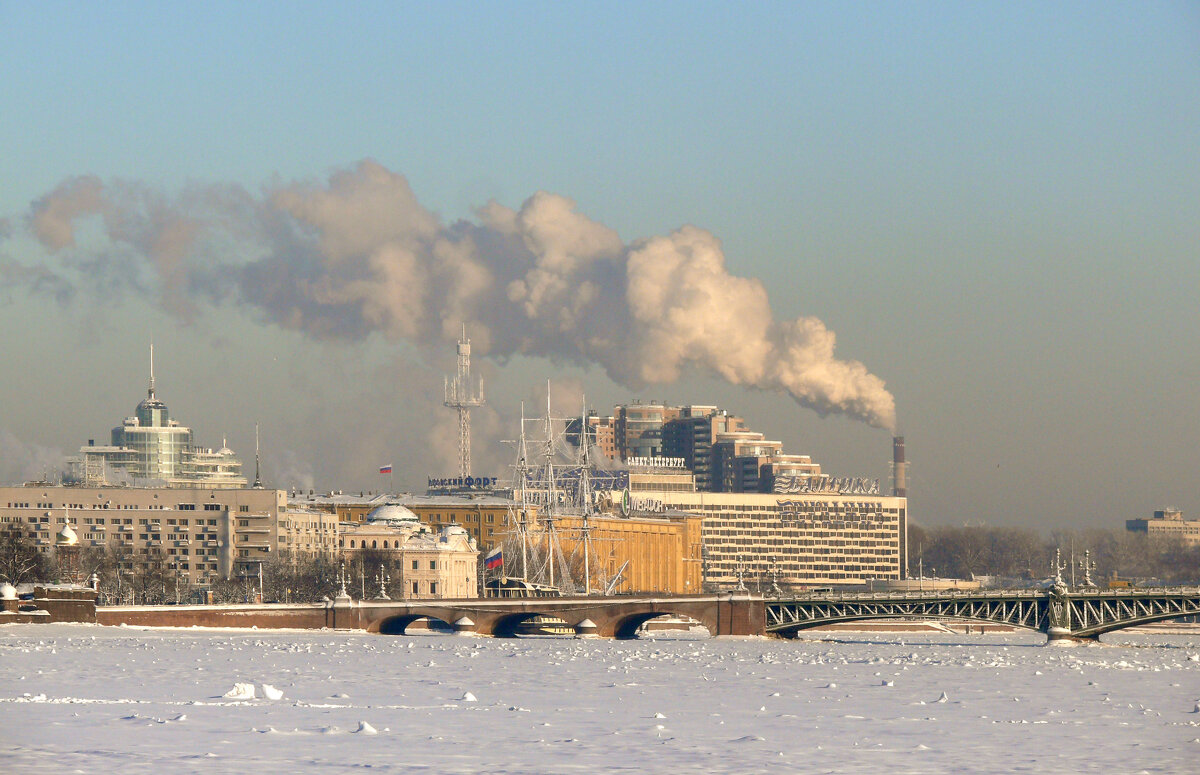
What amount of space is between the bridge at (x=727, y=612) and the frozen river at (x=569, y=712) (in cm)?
2405

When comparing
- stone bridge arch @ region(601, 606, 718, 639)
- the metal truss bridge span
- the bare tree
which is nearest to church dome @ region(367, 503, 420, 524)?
the bare tree

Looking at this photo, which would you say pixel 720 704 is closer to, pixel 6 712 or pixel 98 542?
pixel 6 712

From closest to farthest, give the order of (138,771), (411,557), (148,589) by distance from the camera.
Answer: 1. (138,771)
2. (148,589)
3. (411,557)

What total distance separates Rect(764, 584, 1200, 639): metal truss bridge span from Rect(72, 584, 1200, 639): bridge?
7cm

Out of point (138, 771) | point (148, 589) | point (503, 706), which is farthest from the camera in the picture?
point (148, 589)

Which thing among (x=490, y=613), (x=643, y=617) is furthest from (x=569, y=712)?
(x=643, y=617)

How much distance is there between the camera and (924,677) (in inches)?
2901

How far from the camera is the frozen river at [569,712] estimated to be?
40.5 m

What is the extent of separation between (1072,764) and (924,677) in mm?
32693

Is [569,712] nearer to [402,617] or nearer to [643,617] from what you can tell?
[402,617]

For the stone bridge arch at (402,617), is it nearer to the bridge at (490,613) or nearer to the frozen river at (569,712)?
the bridge at (490,613)

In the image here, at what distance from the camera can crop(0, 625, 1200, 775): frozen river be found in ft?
133

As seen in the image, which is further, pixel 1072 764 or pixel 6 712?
pixel 6 712

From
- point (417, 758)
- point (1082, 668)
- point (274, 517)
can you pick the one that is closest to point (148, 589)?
point (274, 517)
